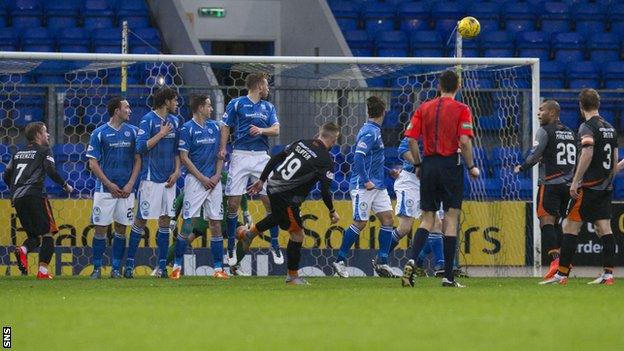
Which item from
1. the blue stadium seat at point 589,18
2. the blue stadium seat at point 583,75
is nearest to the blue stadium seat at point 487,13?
the blue stadium seat at point 589,18

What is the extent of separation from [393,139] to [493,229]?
1.89m

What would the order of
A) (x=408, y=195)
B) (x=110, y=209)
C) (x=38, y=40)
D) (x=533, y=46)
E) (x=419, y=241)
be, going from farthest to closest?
(x=533, y=46)
(x=38, y=40)
(x=408, y=195)
(x=110, y=209)
(x=419, y=241)

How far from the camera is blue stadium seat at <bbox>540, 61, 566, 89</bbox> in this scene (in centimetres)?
2191

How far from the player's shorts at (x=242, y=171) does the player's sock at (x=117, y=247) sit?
1274 mm

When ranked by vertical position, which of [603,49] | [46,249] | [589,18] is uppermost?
[589,18]

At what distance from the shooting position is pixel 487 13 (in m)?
23.3

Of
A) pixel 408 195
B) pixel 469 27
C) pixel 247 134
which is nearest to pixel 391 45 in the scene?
pixel 469 27

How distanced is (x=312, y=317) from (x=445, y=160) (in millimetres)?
3630

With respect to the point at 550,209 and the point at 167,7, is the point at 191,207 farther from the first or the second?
the point at 167,7

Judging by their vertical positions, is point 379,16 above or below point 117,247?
above

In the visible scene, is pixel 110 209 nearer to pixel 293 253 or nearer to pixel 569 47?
pixel 293 253

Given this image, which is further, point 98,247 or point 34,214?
point 34,214

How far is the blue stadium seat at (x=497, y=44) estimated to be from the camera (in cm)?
2247

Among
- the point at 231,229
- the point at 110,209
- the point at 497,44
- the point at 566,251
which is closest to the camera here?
the point at 566,251
